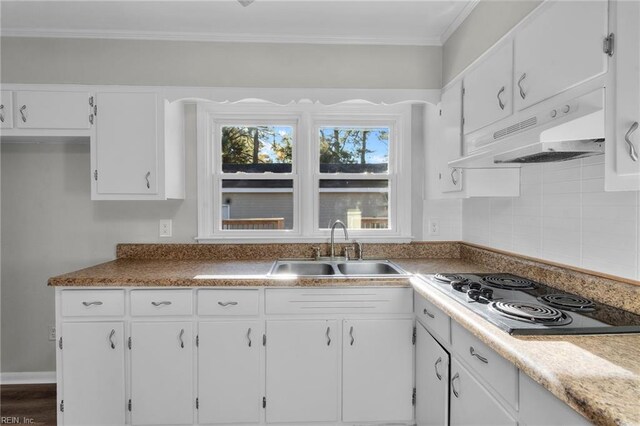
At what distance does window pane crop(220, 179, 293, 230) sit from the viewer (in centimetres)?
277

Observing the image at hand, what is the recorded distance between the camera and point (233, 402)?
2.03 meters

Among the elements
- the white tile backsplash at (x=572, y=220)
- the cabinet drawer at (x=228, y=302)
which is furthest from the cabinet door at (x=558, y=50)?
the cabinet drawer at (x=228, y=302)

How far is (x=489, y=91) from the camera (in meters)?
1.78

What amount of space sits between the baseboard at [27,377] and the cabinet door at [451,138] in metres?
3.14

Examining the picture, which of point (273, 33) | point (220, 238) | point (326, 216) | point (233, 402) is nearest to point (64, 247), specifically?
point (220, 238)

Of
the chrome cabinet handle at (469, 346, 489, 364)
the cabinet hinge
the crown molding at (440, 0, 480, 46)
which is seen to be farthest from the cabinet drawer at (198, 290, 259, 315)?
the crown molding at (440, 0, 480, 46)

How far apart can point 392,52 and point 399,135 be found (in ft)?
1.96

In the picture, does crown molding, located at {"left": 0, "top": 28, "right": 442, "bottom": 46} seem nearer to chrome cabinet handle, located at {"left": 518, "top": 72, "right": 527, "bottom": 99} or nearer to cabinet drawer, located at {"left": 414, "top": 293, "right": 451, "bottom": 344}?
chrome cabinet handle, located at {"left": 518, "top": 72, "right": 527, "bottom": 99}

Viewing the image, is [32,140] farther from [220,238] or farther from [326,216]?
[326,216]

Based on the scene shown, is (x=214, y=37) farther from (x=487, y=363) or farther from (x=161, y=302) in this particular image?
(x=487, y=363)

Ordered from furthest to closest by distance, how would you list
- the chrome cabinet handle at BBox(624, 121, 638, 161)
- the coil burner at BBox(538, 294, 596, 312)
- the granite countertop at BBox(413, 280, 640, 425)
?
1. the coil burner at BBox(538, 294, 596, 312)
2. the chrome cabinet handle at BBox(624, 121, 638, 161)
3. the granite countertop at BBox(413, 280, 640, 425)

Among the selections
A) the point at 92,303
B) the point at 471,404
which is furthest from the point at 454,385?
the point at 92,303

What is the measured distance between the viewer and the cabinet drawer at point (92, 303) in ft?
6.47

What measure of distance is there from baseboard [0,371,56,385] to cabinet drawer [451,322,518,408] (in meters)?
2.88
